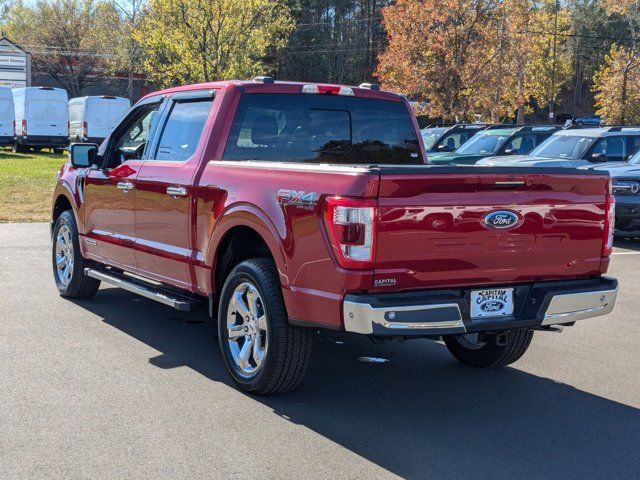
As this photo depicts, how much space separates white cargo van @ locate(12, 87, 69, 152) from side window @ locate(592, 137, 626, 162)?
25.5 meters

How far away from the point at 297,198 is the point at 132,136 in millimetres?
3344

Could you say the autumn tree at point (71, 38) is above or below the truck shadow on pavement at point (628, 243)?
above

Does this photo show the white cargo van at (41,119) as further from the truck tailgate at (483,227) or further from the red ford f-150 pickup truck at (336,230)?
the truck tailgate at (483,227)

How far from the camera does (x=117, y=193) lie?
24.1 feet

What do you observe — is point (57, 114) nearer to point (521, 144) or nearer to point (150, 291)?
point (521, 144)

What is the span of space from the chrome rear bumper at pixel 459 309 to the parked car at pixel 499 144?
1311cm

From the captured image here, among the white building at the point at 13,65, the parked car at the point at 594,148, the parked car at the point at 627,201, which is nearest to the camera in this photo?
the parked car at the point at 627,201

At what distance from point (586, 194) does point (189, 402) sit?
2.87m

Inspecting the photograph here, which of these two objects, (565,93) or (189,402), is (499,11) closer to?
(189,402)

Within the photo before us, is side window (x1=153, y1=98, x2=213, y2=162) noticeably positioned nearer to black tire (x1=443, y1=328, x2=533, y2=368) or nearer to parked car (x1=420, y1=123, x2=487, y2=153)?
black tire (x1=443, y1=328, x2=533, y2=368)

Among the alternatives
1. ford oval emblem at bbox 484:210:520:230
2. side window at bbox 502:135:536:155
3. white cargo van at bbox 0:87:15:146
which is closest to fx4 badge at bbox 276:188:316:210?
ford oval emblem at bbox 484:210:520:230

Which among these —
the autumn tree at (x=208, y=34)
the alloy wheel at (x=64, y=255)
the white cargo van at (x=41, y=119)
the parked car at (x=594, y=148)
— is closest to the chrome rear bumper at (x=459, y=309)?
the alloy wheel at (x=64, y=255)

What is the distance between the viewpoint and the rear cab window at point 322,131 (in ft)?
20.6

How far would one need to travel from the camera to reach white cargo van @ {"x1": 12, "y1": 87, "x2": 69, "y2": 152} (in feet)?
113
